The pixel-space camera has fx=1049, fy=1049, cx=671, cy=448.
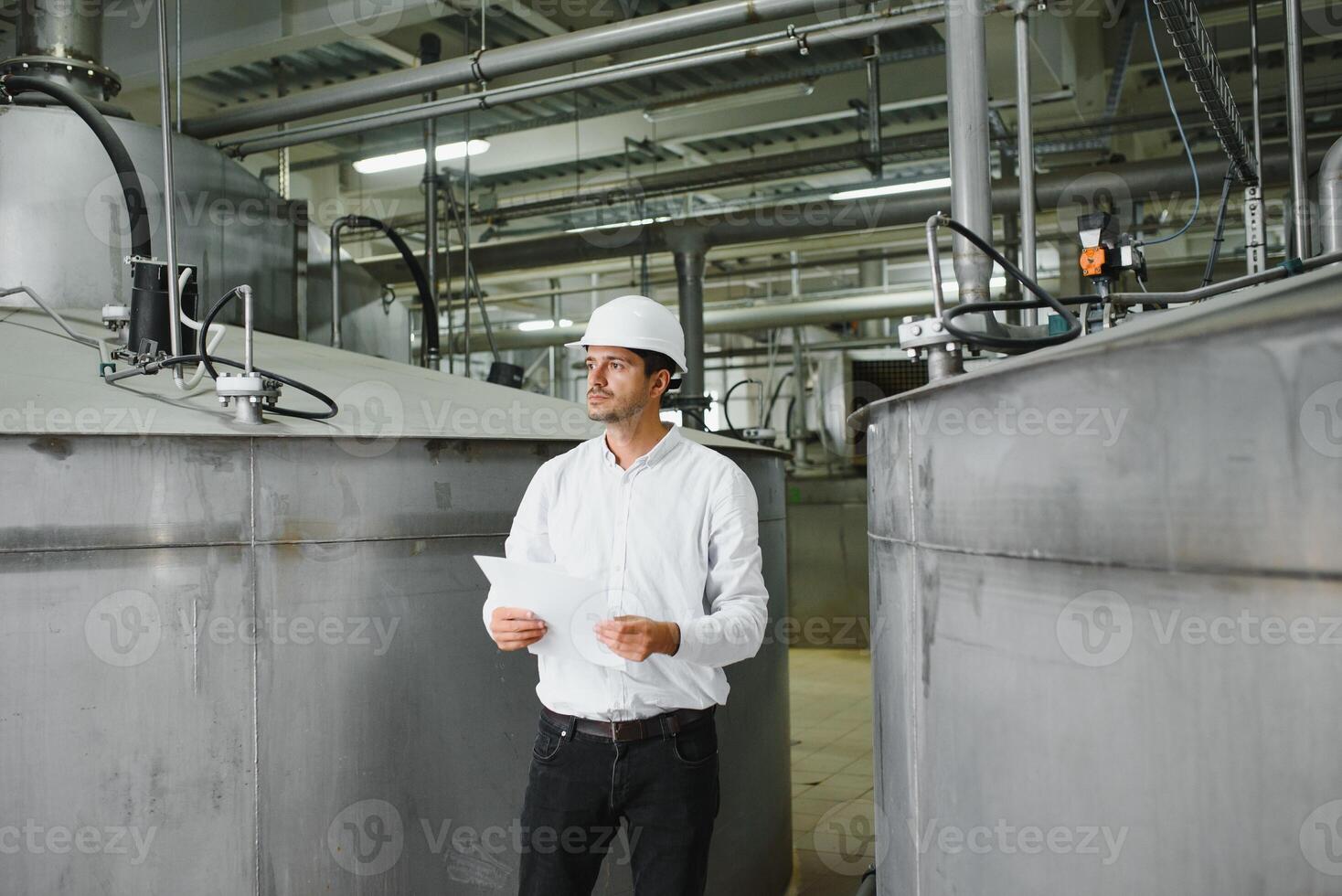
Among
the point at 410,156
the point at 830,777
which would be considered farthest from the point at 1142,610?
the point at 410,156

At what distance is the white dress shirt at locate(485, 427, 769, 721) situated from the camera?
1733mm

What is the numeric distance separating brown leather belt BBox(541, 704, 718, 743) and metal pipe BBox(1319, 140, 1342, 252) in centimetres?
146

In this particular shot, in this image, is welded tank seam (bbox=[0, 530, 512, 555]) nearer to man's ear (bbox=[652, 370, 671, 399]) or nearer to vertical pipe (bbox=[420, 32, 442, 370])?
man's ear (bbox=[652, 370, 671, 399])

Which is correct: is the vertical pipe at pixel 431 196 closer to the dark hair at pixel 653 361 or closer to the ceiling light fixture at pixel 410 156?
the ceiling light fixture at pixel 410 156

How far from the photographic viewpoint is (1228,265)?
8.95 m

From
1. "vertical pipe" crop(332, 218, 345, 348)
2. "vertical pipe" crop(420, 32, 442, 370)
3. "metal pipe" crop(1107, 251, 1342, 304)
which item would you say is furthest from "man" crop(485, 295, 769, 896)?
"vertical pipe" crop(420, 32, 442, 370)

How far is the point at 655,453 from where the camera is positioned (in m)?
1.87

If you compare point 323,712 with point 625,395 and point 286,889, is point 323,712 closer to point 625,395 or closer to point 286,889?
point 286,889

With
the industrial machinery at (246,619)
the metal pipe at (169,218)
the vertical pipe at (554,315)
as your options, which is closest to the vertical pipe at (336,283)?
the industrial machinery at (246,619)

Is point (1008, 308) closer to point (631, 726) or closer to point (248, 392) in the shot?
point (631, 726)

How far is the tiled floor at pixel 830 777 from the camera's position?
3.40 meters

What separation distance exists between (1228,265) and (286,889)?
29.9ft

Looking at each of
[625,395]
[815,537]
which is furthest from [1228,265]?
[625,395]

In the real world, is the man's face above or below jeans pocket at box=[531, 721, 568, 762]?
above
